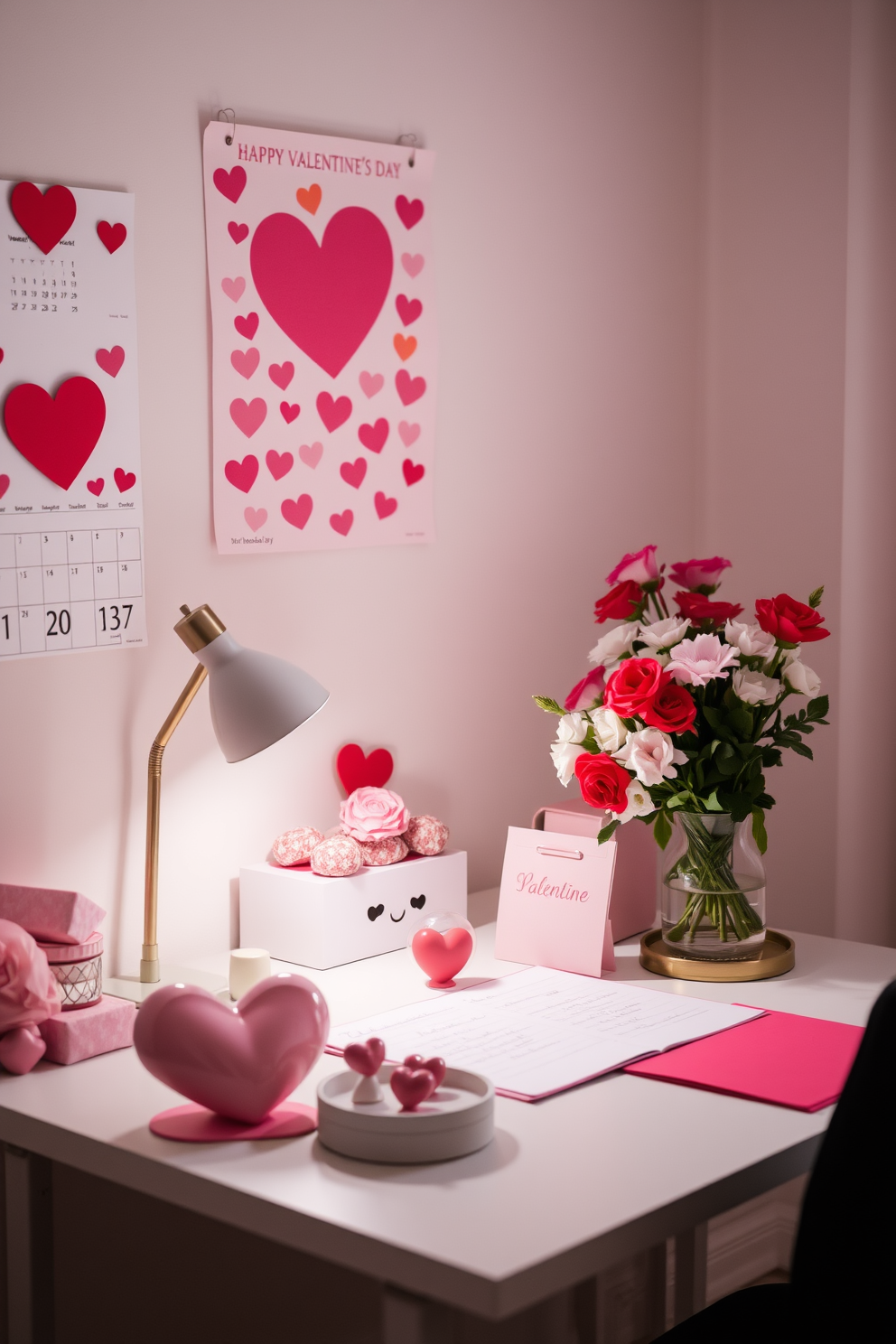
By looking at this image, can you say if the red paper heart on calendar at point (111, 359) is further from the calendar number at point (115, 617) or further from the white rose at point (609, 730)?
the white rose at point (609, 730)

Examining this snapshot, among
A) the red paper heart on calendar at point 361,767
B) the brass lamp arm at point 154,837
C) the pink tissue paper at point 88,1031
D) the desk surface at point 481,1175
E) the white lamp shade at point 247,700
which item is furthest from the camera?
the red paper heart on calendar at point 361,767

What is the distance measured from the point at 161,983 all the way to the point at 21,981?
0.28 m

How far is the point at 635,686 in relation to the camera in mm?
1683

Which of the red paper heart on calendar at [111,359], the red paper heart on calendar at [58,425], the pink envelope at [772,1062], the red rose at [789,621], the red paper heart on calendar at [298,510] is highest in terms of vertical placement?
the red paper heart on calendar at [111,359]

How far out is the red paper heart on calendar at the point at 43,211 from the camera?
1.57m

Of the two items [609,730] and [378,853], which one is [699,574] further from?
[378,853]

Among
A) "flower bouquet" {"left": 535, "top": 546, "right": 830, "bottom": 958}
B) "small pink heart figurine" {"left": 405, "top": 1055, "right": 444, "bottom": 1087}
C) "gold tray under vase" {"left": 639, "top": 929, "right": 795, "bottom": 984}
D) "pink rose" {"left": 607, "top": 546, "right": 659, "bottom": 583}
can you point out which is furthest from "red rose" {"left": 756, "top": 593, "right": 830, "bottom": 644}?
"small pink heart figurine" {"left": 405, "top": 1055, "right": 444, "bottom": 1087}

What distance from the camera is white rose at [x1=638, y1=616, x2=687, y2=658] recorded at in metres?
1.73

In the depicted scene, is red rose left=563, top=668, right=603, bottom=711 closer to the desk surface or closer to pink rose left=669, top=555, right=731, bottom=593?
pink rose left=669, top=555, right=731, bottom=593

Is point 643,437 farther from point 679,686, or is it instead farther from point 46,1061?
point 46,1061

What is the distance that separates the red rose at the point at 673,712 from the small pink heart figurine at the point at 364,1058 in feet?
1.93

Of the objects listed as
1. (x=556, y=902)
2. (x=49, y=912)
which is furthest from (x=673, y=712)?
(x=49, y=912)

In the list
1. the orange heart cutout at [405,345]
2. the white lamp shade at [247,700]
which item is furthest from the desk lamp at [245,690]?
the orange heart cutout at [405,345]

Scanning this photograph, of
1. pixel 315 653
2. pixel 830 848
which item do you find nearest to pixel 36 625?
pixel 315 653
